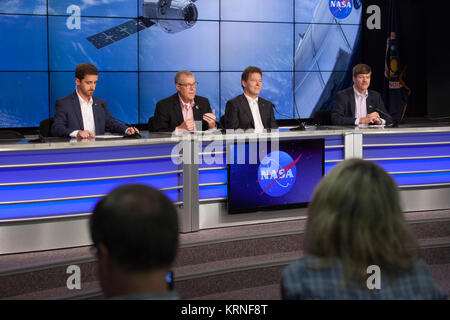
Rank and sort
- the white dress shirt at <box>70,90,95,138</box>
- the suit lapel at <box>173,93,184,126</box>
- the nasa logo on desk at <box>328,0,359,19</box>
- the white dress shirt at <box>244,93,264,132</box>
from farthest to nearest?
the nasa logo on desk at <box>328,0,359,19</box>
the white dress shirt at <box>244,93,264,132</box>
the suit lapel at <box>173,93,184,126</box>
the white dress shirt at <box>70,90,95,138</box>

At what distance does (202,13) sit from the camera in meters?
7.62

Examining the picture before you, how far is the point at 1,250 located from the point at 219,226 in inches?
55.4

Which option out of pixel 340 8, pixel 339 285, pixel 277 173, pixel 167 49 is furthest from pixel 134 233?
pixel 340 8

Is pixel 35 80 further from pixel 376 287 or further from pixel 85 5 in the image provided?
pixel 376 287

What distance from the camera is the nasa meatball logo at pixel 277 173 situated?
4074 millimetres

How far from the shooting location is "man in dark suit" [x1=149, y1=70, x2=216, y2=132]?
185 inches

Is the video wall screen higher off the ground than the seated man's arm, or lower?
higher

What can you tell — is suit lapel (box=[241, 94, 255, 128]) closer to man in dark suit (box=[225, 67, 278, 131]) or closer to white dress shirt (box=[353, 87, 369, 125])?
man in dark suit (box=[225, 67, 278, 131])

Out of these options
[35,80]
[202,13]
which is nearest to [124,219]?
[35,80]

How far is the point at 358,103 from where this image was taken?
17.5ft

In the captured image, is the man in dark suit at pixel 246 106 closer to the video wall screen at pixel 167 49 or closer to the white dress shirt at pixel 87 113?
the white dress shirt at pixel 87 113

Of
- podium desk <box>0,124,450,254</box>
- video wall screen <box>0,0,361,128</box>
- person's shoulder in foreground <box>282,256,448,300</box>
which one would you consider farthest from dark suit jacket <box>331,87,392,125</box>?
person's shoulder in foreground <box>282,256,448,300</box>

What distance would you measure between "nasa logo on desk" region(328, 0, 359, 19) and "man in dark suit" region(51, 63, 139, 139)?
184 inches

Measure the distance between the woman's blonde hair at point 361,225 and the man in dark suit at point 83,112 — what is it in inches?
118
